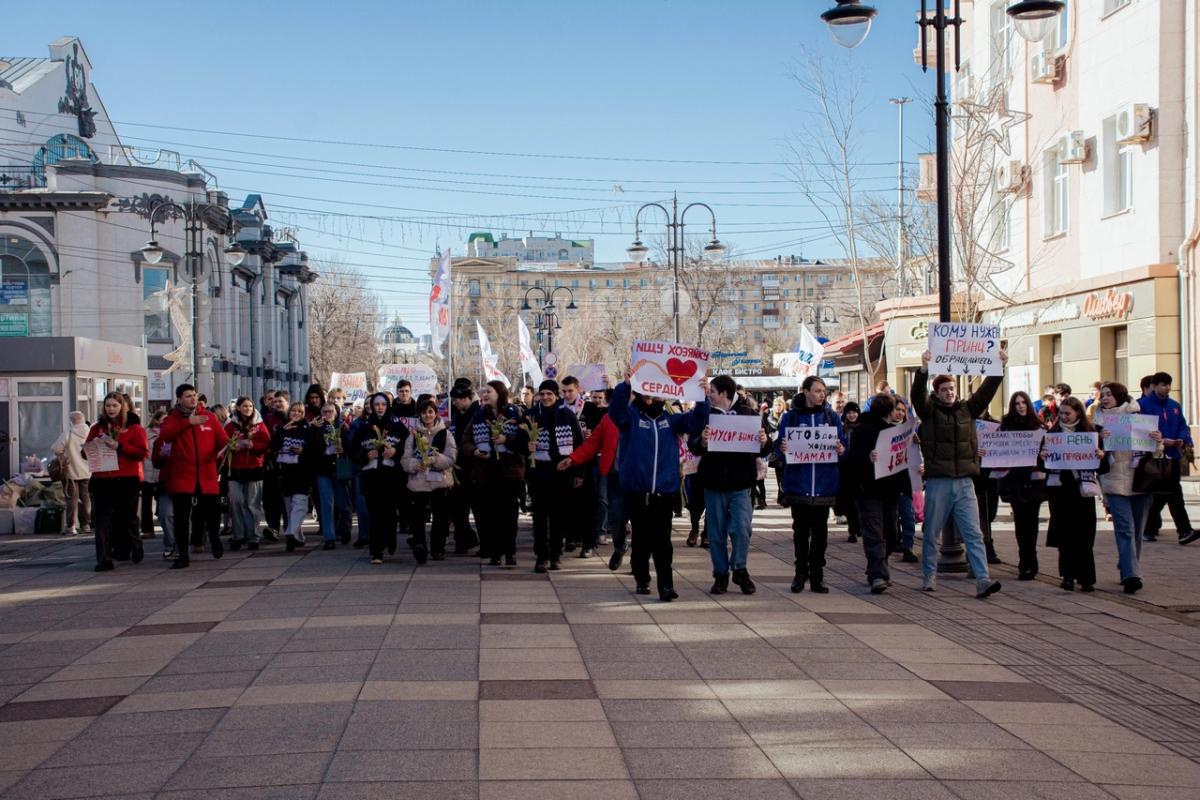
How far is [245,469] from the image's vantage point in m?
15.8

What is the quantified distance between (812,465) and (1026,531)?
2.56 m

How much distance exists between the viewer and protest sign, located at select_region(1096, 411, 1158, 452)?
37.1ft

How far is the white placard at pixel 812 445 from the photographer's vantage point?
11.1m

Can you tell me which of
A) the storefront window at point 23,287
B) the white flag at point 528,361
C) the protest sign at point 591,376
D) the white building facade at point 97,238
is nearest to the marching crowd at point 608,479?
the protest sign at point 591,376

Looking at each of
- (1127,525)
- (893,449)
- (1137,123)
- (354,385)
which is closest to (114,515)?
(893,449)

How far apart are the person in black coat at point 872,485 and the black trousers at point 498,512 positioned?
3.56 m

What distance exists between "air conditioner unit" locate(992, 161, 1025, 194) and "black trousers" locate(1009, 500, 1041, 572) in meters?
17.7

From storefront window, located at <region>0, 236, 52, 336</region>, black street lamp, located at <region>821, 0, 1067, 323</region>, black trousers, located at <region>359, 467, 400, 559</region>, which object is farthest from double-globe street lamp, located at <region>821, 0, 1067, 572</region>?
storefront window, located at <region>0, 236, 52, 336</region>

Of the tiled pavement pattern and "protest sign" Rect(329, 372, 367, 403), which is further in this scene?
"protest sign" Rect(329, 372, 367, 403)

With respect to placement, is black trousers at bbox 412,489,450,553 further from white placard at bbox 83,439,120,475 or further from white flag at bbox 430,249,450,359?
white flag at bbox 430,249,450,359

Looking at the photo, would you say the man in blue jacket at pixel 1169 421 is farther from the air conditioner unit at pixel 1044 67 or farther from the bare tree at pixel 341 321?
the bare tree at pixel 341 321

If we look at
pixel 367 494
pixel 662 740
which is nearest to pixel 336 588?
pixel 367 494

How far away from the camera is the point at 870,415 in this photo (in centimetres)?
1163

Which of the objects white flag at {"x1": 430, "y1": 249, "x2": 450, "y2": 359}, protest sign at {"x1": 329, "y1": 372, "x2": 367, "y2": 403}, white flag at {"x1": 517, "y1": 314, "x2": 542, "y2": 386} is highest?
white flag at {"x1": 430, "y1": 249, "x2": 450, "y2": 359}
